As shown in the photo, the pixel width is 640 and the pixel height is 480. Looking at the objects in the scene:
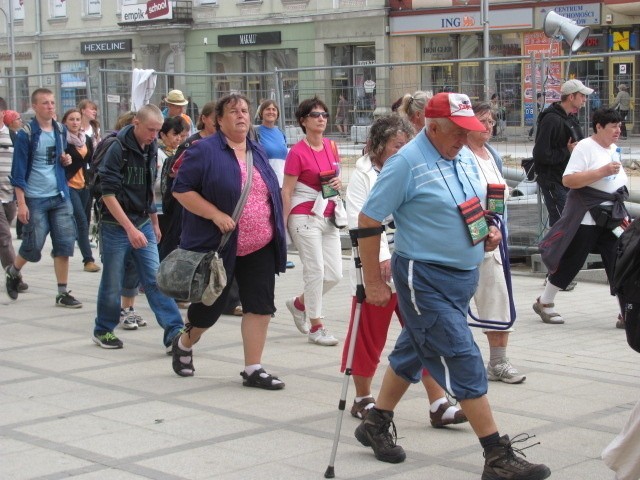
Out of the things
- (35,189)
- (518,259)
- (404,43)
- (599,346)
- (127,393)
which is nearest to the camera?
(127,393)

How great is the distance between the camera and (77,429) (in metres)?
6.21

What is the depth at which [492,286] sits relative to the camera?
23.0 ft

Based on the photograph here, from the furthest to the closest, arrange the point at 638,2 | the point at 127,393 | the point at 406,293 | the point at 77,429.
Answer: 1. the point at 638,2
2. the point at 127,393
3. the point at 77,429
4. the point at 406,293

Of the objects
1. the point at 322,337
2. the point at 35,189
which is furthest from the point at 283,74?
the point at 322,337

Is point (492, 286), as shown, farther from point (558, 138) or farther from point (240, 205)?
point (558, 138)

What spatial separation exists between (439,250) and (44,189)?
6015 millimetres

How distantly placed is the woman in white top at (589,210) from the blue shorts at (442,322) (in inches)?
147

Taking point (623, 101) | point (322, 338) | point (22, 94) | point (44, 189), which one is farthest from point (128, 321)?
point (22, 94)

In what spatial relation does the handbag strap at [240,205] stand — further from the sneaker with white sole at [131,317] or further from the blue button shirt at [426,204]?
the sneaker with white sole at [131,317]

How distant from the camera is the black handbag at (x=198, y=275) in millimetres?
6875

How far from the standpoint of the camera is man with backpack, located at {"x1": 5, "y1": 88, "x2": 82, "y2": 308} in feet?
33.9

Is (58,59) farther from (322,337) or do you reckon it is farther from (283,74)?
(322,337)

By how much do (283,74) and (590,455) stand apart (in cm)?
893

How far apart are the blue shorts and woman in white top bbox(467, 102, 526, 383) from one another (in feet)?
5.00
